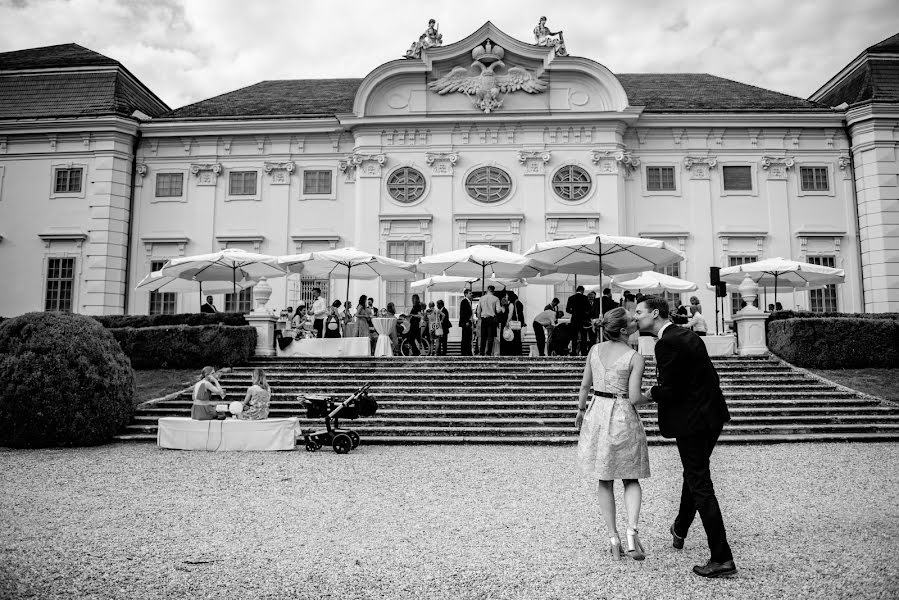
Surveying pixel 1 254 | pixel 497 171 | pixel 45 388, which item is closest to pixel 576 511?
pixel 45 388

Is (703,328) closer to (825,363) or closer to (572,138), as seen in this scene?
(825,363)

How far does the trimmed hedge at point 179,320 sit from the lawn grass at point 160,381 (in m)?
1.70

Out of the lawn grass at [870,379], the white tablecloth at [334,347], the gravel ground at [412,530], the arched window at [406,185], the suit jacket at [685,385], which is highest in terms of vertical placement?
the arched window at [406,185]

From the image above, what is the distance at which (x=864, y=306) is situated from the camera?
2498 cm

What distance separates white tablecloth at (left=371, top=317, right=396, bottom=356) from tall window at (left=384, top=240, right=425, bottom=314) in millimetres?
6808

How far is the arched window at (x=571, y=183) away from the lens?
83.5 feet

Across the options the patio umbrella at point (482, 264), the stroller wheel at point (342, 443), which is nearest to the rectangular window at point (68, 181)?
the patio umbrella at point (482, 264)

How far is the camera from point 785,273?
20953mm

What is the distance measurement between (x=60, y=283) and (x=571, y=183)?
1896 centimetres

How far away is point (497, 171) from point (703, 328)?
10631 millimetres

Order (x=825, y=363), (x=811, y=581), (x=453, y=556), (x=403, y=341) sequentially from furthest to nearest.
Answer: (x=403, y=341), (x=825, y=363), (x=453, y=556), (x=811, y=581)

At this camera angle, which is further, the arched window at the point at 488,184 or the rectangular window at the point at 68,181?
the rectangular window at the point at 68,181

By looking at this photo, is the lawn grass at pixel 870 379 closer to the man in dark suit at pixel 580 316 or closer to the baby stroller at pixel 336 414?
the man in dark suit at pixel 580 316

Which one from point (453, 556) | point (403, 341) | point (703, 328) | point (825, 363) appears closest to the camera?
point (453, 556)
